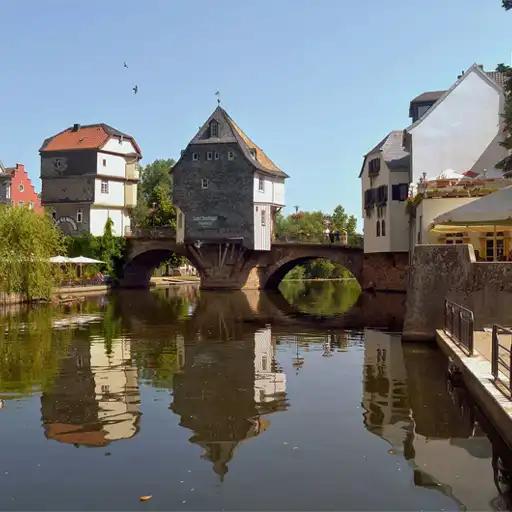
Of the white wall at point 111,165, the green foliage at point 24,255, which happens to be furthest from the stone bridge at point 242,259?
the green foliage at point 24,255

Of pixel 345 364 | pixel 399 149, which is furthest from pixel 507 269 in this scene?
pixel 399 149

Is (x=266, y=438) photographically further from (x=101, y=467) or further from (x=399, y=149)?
(x=399, y=149)

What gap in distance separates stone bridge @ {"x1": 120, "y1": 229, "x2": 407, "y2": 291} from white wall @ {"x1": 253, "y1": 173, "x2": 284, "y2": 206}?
4.13 meters

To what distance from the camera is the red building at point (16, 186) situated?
254 feet

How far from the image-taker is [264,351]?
73.2 ft

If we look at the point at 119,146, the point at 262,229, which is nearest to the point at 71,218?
the point at 119,146

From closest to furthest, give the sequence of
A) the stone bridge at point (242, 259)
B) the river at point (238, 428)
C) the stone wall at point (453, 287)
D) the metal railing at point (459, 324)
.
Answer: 1. the river at point (238, 428)
2. the metal railing at point (459, 324)
3. the stone wall at point (453, 287)
4. the stone bridge at point (242, 259)

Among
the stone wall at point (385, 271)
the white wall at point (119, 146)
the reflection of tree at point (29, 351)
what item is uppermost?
the white wall at point (119, 146)

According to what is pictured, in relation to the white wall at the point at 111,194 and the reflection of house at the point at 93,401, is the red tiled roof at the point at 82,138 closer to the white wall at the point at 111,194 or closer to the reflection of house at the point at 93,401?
the white wall at the point at 111,194

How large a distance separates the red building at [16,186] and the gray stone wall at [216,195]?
20.5m

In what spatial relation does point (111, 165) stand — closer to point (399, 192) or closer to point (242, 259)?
point (242, 259)

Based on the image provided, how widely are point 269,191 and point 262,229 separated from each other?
3.86m

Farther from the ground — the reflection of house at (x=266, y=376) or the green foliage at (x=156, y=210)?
the green foliage at (x=156, y=210)

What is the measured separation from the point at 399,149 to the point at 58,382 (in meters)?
40.4
